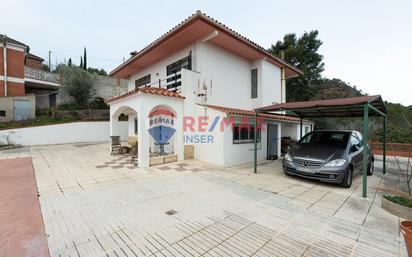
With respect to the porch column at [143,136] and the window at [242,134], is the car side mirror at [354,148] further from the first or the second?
the porch column at [143,136]

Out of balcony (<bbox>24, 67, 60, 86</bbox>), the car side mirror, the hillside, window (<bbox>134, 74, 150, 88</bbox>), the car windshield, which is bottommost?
the car side mirror

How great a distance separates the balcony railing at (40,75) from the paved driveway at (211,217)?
21.0m

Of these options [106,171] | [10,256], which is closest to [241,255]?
[10,256]

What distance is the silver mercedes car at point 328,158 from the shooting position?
547cm

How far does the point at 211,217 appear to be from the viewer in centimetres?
365

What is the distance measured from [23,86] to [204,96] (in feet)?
70.9

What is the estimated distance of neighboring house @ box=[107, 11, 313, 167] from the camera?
320 inches

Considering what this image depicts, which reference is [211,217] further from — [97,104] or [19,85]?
[19,85]

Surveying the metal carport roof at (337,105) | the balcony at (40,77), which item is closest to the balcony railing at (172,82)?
the metal carport roof at (337,105)

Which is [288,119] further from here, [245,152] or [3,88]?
[3,88]

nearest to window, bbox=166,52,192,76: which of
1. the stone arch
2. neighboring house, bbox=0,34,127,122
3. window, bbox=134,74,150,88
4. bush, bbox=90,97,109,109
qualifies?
the stone arch

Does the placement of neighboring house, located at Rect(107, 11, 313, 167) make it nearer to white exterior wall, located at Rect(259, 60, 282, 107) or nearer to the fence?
white exterior wall, located at Rect(259, 60, 282, 107)

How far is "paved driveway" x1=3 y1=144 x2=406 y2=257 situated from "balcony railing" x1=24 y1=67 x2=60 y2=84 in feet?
68.8

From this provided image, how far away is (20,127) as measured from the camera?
1395 cm
